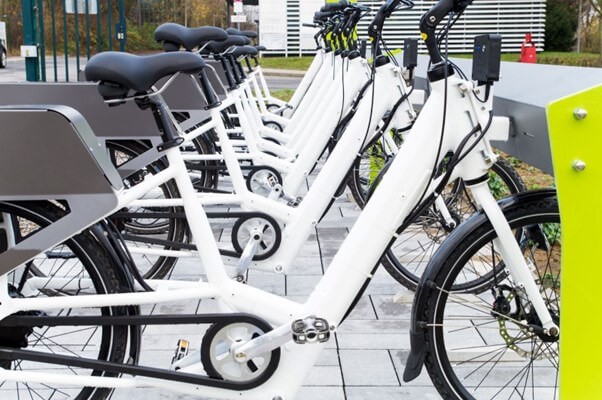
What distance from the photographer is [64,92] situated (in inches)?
154

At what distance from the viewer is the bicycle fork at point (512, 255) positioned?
7.77ft

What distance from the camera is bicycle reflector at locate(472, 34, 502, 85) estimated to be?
7.85 feet

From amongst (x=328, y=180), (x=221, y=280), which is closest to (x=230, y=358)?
(x=221, y=280)

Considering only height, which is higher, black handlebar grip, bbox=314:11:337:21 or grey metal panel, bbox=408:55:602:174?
black handlebar grip, bbox=314:11:337:21

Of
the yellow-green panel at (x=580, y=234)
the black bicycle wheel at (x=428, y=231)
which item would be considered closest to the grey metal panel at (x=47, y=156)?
the yellow-green panel at (x=580, y=234)

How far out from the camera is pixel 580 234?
7.09ft

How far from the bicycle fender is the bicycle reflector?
37 centimetres

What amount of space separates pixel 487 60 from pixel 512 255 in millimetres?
587

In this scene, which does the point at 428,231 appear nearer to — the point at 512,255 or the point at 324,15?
the point at 512,255

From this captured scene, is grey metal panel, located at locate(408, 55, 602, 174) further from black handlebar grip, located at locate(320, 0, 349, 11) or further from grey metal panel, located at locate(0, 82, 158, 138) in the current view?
grey metal panel, located at locate(0, 82, 158, 138)

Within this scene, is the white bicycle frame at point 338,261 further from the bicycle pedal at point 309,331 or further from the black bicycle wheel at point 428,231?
the black bicycle wheel at point 428,231

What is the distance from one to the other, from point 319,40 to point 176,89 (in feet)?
8.70

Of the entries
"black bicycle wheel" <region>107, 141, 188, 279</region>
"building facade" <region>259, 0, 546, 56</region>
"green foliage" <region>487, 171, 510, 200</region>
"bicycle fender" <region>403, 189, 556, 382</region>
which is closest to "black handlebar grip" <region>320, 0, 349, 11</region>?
"green foliage" <region>487, 171, 510, 200</region>

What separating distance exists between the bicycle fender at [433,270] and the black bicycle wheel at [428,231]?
116 cm
